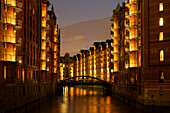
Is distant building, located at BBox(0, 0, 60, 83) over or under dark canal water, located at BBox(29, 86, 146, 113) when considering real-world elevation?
over

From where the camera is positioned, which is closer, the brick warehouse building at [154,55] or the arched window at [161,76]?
the brick warehouse building at [154,55]

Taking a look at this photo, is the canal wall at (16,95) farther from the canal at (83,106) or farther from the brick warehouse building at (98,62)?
the brick warehouse building at (98,62)

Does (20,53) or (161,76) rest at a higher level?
(20,53)

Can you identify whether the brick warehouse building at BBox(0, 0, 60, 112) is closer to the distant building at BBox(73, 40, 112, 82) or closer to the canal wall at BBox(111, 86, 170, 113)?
the canal wall at BBox(111, 86, 170, 113)

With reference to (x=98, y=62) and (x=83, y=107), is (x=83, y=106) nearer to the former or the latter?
(x=83, y=107)

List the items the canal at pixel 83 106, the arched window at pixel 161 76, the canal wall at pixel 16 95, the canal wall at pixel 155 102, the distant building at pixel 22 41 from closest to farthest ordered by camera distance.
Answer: the canal wall at pixel 16 95 < the distant building at pixel 22 41 < the canal wall at pixel 155 102 < the canal at pixel 83 106 < the arched window at pixel 161 76

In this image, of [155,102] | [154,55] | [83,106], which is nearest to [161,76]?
[154,55]

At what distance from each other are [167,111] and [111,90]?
5483 cm

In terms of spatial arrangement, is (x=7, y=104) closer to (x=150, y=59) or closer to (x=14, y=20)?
(x=14, y=20)

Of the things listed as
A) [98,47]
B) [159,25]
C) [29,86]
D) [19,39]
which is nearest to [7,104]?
[19,39]

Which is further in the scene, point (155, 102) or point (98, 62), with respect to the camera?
point (98, 62)

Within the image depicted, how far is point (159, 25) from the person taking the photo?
48625 millimetres

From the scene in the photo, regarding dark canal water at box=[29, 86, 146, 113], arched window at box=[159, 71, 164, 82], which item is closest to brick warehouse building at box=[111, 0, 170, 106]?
arched window at box=[159, 71, 164, 82]

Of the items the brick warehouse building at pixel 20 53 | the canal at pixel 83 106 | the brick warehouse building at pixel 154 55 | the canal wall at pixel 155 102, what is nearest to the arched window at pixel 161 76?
the brick warehouse building at pixel 154 55
